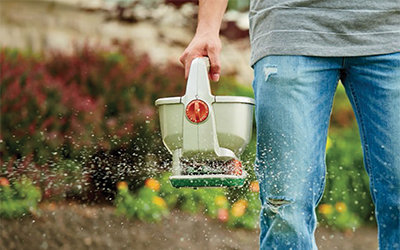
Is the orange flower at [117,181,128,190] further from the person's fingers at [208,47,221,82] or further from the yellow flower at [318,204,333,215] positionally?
the person's fingers at [208,47,221,82]

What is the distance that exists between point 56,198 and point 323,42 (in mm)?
2423

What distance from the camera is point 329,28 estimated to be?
1.79 metres

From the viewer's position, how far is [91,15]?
15.8 feet

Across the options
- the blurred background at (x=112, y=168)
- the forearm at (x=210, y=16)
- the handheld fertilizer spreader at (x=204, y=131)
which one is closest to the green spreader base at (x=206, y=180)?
the handheld fertilizer spreader at (x=204, y=131)

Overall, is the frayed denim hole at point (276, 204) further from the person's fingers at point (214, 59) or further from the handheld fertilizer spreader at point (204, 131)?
the person's fingers at point (214, 59)

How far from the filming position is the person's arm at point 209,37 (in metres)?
1.82

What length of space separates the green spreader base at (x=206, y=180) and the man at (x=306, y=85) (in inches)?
3.2

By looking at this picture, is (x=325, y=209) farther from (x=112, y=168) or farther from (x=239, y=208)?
(x=112, y=168)

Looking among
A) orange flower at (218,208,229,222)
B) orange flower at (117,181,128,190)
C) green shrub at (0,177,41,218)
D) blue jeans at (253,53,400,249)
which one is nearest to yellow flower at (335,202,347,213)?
orange flower at (218,208,229,222)

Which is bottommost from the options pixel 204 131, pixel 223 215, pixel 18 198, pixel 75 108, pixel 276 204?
pixel 223 215

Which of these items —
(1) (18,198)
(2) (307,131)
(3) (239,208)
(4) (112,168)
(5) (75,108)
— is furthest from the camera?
(4) (112,168)

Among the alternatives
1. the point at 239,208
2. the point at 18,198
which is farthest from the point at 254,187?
the point at 18,198

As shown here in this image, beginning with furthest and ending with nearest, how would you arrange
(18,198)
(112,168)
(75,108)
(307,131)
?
(112,168) < (75,108) < (18,198) < (307,131)

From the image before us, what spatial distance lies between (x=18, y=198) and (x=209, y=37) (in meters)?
2.29
